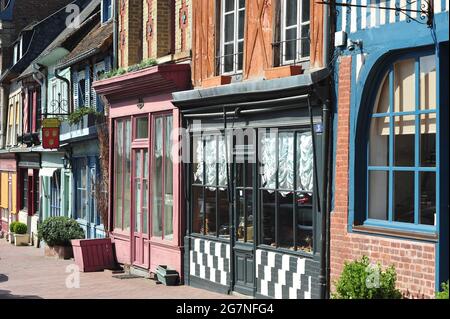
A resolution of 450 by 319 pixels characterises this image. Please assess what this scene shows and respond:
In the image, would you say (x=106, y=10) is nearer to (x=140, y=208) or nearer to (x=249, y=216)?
(x=140, y=208)

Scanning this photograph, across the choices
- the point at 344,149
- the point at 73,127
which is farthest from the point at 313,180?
the point at 73,127

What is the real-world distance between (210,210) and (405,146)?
546 cm

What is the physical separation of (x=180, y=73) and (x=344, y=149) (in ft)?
17.3

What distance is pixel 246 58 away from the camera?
13586 millimetres

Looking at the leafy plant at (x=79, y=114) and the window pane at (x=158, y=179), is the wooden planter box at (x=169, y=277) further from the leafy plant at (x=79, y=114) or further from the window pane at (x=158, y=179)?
the leafy plant at (x=79, y=114)

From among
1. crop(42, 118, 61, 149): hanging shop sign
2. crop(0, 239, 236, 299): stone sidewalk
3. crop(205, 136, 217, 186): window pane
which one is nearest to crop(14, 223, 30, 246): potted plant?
crop(42, 118, 61, 149): hanging shop sign

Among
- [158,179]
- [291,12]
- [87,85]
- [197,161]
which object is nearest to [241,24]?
[291,12]

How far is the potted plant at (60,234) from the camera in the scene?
22594mm

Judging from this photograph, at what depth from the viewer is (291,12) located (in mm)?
12602

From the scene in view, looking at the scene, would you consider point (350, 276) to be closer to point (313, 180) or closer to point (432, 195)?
point (432, 195)

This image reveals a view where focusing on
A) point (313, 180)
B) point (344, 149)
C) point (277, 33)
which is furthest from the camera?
point (277, 33)

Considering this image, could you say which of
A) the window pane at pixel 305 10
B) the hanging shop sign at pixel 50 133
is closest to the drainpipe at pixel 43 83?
the hanging shop sign at pixel 50 133

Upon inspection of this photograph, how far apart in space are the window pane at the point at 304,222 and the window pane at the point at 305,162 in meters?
0.16

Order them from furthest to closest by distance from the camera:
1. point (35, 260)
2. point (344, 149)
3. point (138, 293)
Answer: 1. point (35, 260)
2. point (138, 293)
3. point (344, 149)
